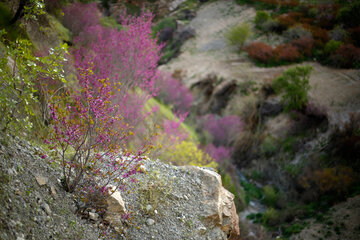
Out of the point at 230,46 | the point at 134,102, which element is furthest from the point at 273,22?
the point at 134,102

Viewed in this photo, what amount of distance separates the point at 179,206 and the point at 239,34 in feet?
85.6

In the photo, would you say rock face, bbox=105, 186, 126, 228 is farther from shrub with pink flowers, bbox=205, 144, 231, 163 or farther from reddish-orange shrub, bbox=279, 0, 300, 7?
reddish-orange shrub, bbox=279, 0, 300, 7

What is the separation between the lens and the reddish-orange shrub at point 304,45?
2303 cm

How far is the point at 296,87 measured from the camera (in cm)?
1753

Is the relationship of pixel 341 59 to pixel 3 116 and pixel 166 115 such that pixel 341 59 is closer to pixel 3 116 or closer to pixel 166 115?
pixel 166 115

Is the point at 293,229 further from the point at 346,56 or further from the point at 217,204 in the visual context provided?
the point at 346,56

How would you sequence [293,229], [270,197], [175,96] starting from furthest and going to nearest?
[175,96], [270,197], [293,229]

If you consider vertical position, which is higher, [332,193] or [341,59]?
[341,59]

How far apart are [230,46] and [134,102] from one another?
23.0 m

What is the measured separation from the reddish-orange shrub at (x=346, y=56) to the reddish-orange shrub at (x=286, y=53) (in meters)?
3.79

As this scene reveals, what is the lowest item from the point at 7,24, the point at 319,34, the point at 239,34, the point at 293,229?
the point at 293,229

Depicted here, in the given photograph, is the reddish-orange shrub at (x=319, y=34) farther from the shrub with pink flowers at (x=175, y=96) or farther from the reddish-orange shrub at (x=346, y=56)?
the shrub with pink flowers at (x=175, y=96)


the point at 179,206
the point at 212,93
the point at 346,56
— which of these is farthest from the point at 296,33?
the point at 179,206

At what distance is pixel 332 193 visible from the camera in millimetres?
12125
